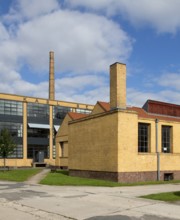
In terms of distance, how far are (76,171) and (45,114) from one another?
36.8 metres

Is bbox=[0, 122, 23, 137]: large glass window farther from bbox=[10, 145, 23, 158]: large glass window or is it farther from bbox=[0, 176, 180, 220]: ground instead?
bbox=[0, 176, 180, 220]: ground

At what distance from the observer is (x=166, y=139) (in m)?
29.6

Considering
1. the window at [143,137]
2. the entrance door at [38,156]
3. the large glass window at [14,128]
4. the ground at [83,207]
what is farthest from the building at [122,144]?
the entrance door at [38,156]

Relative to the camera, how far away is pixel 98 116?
28.3m

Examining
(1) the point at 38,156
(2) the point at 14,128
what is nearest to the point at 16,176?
(2) the point at 14,128

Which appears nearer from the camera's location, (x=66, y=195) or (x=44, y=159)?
(x=66, y=195)

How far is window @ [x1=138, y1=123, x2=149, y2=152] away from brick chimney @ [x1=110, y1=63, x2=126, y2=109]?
2567mm

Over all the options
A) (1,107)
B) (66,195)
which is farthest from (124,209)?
(1,107)

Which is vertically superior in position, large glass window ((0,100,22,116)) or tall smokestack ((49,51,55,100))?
tall smokestack ((49,51,55,100))

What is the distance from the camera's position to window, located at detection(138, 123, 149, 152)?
90.8 ft

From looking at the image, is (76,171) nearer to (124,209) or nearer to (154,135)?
(154,135)

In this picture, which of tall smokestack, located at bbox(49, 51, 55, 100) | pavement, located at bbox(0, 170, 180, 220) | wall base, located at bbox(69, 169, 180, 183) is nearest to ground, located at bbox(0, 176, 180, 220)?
pavement, located at bbox(0, 170, 180, 220)

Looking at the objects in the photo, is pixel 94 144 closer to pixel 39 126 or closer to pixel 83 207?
pixel 83 207

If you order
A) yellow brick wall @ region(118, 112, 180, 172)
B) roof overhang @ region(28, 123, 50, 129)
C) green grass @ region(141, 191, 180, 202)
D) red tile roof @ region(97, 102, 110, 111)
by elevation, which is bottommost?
green grass @ region(141, 191, 180, 202)
